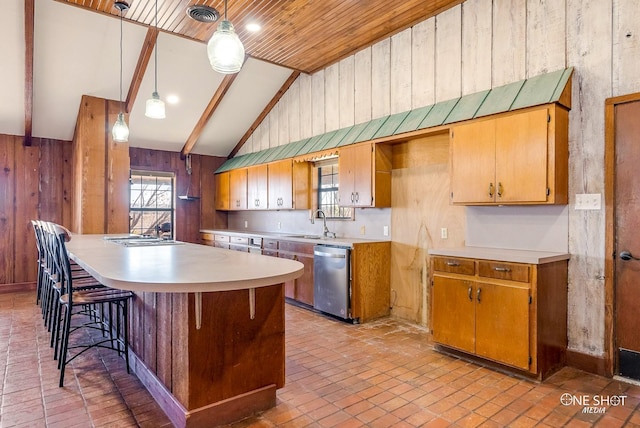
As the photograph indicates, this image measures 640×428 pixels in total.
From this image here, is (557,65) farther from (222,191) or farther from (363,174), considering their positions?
(222,191)

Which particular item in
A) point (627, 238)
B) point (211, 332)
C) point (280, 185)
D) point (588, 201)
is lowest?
point (211, 332)

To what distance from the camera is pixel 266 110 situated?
6656mm

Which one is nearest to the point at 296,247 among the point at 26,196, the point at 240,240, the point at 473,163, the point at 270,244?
the point at 270,244

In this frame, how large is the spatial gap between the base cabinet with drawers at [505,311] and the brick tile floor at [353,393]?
0.16 meters

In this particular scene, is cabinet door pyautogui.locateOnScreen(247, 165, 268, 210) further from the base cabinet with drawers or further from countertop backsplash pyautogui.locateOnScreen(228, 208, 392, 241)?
the base cabinet with drawers

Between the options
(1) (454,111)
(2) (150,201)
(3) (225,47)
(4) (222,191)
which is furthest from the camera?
(4) (222,191)

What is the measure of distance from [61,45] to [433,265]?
16.5 ft

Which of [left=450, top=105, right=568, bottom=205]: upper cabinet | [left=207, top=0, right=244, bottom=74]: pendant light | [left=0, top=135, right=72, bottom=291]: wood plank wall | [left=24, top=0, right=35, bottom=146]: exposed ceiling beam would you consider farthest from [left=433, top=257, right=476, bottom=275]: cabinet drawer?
[left=0, top=135, right=72, bottom=291]: wood plank wall

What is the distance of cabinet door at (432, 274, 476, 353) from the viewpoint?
3092mm

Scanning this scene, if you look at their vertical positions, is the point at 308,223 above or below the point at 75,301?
above

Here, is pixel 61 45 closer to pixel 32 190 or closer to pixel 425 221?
pixel 32 190

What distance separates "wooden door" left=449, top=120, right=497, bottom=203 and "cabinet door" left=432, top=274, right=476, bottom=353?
78 cm

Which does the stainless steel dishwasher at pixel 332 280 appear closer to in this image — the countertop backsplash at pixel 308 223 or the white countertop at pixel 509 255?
the countertop backsplash at pixel 308 223

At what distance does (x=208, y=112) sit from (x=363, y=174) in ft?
10.5
